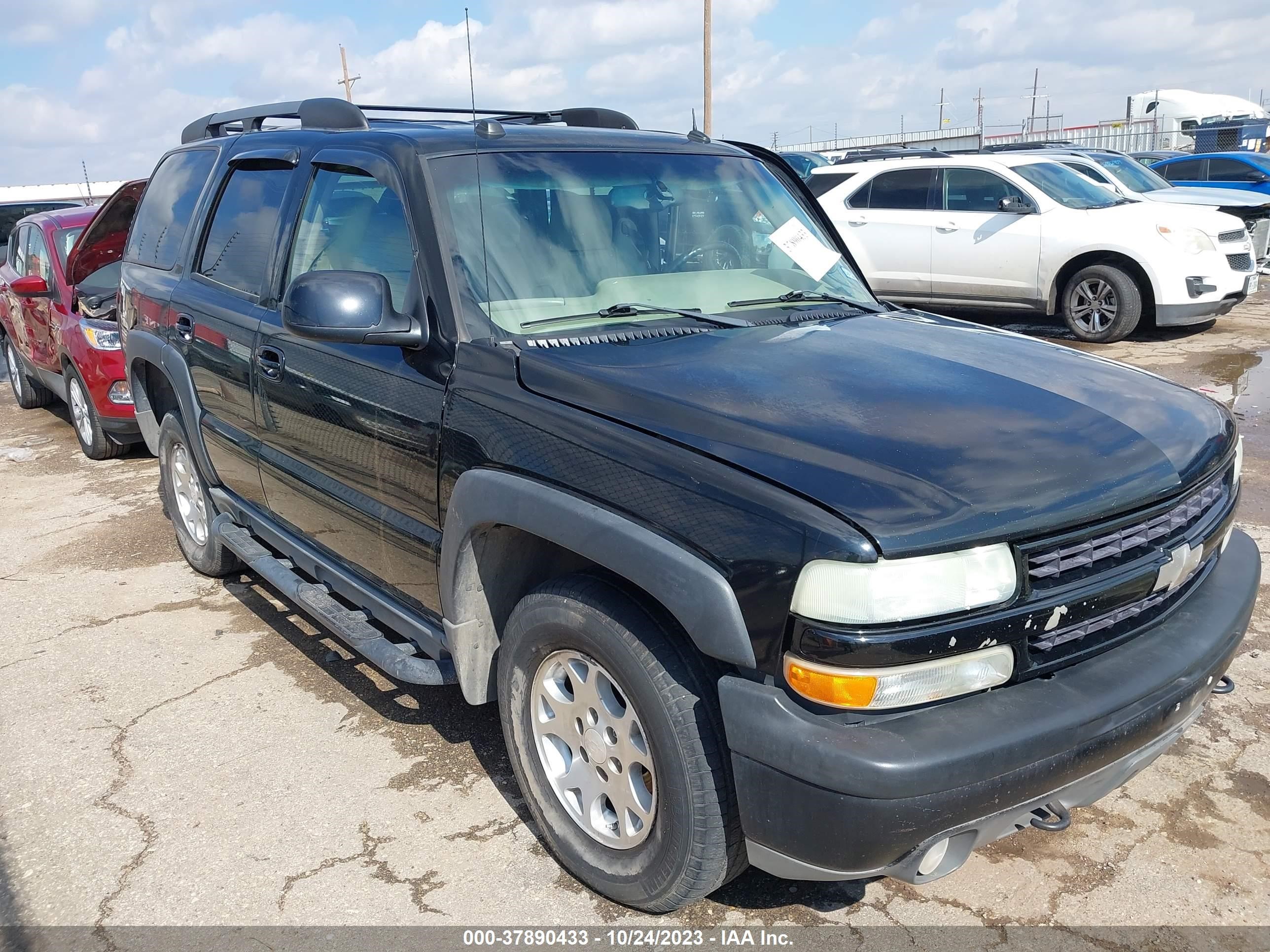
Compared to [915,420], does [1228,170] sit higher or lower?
higher

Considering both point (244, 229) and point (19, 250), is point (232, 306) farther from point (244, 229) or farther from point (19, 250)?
point (19, 250)

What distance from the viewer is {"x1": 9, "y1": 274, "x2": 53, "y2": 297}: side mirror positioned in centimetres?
722

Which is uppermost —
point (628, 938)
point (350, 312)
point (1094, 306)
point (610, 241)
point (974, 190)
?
point (974, 190)

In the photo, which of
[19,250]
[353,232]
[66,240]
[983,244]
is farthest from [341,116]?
[983,244]

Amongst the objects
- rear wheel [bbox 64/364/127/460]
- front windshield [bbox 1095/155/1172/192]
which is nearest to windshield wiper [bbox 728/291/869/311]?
rear wheel [bbox 64/364/127/460]

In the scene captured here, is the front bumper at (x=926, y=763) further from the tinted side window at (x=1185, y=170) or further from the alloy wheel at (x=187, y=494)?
the tinted side window at (x=1185, y=170)

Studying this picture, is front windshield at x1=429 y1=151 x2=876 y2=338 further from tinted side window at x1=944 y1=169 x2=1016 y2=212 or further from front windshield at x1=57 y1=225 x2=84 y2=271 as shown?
tinted side window at x1=944 y1=169 x2=1016 y2=212

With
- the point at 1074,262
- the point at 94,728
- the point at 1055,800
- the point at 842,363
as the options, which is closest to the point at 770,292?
the point at 842,363

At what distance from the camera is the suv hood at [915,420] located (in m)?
2.09

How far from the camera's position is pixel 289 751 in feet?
11.5

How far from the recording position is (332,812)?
10.3ft

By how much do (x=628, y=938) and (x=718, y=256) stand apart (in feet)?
6.75

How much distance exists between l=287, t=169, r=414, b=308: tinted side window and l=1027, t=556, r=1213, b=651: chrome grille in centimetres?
195

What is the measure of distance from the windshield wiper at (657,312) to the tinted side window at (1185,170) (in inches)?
668
